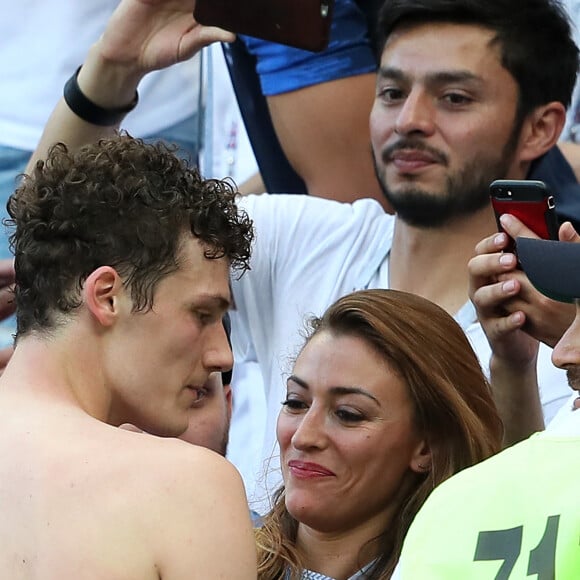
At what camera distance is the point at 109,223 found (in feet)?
9.17

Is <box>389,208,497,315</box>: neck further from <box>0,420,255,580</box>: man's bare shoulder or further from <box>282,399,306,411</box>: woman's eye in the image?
<box>0,420,255,580</box>: man's bare shoulder

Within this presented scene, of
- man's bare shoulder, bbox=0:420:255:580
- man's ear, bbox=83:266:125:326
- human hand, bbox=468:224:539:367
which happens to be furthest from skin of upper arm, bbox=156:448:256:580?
human hand, bbox=468:224:539:367

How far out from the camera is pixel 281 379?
3795 millimetres

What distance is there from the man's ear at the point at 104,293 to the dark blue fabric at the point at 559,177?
1.35 m

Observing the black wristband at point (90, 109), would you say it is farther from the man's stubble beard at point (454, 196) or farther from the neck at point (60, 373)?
the neck at point (60, 373)

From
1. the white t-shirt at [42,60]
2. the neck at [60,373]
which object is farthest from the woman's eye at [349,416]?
the white t-shirt at [42,60]

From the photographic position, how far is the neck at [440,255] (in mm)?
3840

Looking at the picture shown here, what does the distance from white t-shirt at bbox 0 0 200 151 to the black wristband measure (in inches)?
15.5

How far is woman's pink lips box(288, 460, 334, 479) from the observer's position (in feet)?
10.1

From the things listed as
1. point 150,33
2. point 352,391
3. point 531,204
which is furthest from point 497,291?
point 150,33

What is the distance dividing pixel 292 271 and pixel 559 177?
0.76 m

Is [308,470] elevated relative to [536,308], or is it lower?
lower

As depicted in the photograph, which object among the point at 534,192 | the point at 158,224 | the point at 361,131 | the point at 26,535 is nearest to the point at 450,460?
the point at 534,192

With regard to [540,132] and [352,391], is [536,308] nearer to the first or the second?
[352,391]
